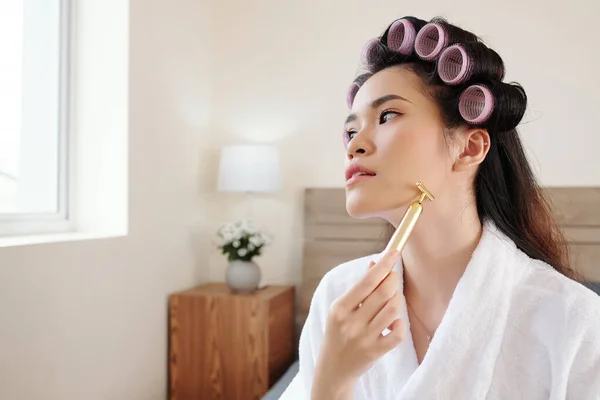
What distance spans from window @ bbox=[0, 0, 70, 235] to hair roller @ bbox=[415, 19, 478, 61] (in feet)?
4.93

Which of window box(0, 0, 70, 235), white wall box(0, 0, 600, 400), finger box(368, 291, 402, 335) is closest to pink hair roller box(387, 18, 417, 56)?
finger box(368, 291, 402, 335)

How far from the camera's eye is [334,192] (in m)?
2.78

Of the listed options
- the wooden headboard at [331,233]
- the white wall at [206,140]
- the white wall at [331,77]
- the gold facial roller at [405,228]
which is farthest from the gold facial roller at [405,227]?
the white wall at [331,77]

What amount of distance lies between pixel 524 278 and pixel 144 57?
1822mm

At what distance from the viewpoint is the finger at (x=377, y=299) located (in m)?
0.85

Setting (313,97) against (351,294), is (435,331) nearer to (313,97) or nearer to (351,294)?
(351,294)

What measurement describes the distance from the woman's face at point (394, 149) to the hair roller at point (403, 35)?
5 cm

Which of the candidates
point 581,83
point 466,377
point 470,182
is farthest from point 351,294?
point 581,83

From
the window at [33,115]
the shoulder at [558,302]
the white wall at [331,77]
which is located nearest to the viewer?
the shoulder at [558,302]

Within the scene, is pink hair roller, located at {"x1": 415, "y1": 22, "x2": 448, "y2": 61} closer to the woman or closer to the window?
the woman

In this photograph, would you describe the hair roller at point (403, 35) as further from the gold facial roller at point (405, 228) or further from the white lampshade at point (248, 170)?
the white lampshade at point (248, 170)

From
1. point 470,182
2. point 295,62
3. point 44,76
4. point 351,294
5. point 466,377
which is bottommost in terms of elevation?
point 466,377

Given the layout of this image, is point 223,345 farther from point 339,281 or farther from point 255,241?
point 339,281

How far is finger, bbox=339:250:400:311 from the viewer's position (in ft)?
2.83
